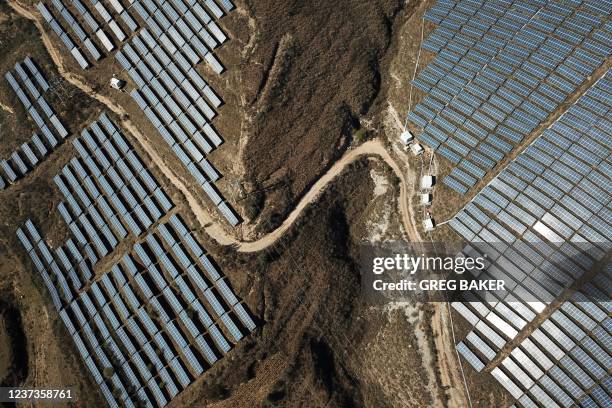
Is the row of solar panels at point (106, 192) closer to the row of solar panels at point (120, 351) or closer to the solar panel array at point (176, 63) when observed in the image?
the solar panel array at point (176, 63)

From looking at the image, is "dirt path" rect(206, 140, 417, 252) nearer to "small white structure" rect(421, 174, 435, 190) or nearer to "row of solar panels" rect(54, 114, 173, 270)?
"small white structure" rect(421, 174, 435, 190)

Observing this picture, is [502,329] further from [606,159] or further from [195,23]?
[195,23]

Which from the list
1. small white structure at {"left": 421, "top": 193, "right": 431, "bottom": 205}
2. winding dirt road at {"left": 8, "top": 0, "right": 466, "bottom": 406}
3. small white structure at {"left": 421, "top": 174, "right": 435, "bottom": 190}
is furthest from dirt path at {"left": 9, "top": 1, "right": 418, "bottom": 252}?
small white structure at {"left": 421, "top": 174, "right": 435, "bottom": 190}

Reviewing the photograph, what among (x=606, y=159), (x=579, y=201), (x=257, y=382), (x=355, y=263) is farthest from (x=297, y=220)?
(x=606, y=159)

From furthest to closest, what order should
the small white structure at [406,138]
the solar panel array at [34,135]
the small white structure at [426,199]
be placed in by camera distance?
the solar panel array at [34,135]
the small white structure at [406,138]
the small white structure at [426,199]

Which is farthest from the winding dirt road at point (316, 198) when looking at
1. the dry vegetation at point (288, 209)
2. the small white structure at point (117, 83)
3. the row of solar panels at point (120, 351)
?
the row of solar panels at point (120, 351)

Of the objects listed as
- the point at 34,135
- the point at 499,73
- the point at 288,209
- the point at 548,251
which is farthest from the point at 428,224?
the point at 34,135
